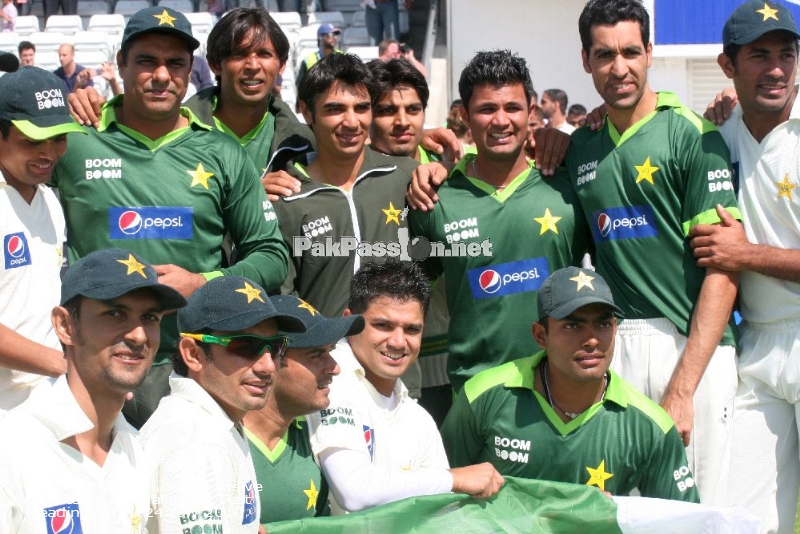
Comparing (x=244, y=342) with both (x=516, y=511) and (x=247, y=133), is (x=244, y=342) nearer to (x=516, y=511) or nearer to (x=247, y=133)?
(x=516, y=511)

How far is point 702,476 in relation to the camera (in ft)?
15.7

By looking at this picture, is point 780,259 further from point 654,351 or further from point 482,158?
point 482,158

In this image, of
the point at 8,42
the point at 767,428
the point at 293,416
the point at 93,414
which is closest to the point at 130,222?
the point at 293,416

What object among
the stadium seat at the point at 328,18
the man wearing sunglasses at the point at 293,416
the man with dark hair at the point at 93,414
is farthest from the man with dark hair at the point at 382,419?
the stadium seat at the point at 328,18

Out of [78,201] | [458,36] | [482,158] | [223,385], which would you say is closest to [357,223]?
[482,158]

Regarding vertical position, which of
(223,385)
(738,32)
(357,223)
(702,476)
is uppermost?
(738,32)

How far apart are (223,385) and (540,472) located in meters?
1.58

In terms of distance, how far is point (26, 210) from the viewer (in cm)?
432

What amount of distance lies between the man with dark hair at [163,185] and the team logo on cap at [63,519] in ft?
5.00

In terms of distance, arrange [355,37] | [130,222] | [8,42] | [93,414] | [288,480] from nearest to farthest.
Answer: [93,414] → [288,480] → [130,222] → [8,42] → [355,37]

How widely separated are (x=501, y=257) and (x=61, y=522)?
8.36ft

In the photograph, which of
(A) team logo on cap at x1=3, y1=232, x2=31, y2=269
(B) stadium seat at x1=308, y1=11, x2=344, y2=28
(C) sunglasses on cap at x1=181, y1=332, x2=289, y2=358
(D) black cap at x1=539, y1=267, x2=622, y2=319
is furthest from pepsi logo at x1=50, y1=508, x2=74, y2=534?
(B) stadium seat at x1=308, y1=11, x2=344, y2=28

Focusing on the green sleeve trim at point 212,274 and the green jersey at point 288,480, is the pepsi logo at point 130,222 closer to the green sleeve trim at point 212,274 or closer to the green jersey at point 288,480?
the green sleeve trim at point 212,274

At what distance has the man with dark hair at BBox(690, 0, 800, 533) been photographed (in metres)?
4.71
